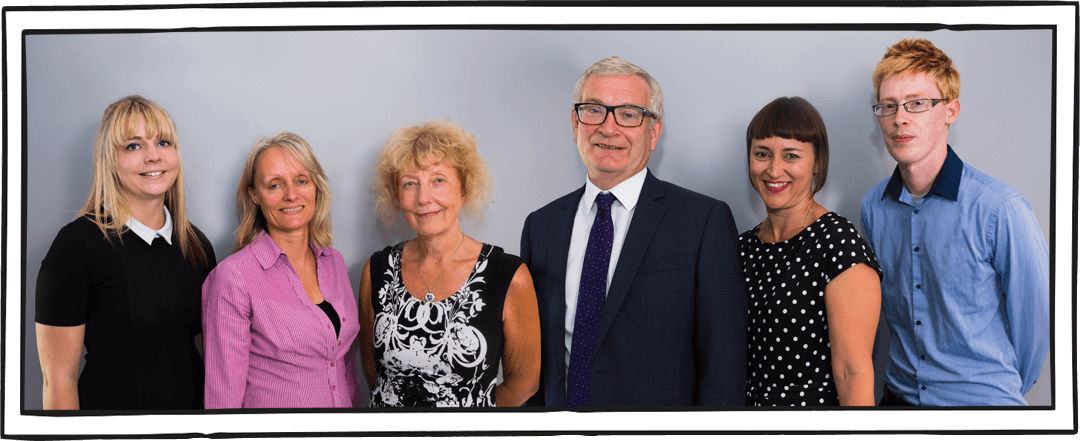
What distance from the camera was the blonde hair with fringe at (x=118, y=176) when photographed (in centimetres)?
300

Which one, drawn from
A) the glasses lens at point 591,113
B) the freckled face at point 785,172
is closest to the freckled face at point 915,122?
the freckled face at point 785,172

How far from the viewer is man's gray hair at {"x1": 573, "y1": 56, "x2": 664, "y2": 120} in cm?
303

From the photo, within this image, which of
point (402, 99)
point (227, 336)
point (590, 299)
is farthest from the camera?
point (402, 99)

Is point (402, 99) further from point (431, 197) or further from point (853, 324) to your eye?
point (853, 324)

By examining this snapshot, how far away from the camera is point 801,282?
293 cm

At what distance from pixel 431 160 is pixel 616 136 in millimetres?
747

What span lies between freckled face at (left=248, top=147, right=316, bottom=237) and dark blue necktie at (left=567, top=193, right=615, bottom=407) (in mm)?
1159

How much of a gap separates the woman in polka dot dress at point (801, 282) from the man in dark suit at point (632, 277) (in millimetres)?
103

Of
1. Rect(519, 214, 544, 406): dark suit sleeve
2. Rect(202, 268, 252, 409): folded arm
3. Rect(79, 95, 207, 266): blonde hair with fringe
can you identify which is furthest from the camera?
Rect(519, 214, 544, 406): dark suit sleeve

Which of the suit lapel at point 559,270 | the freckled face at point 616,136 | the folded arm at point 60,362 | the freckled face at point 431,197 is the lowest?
the folded arm at point 60,362

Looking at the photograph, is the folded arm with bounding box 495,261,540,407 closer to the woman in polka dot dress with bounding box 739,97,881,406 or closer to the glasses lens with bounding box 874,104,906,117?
the woman in polka dot dress with bounding box 739,97,881,406

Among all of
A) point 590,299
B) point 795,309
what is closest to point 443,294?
point 590,299

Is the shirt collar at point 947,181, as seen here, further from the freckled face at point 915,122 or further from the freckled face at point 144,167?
the freckled face at point 144,167

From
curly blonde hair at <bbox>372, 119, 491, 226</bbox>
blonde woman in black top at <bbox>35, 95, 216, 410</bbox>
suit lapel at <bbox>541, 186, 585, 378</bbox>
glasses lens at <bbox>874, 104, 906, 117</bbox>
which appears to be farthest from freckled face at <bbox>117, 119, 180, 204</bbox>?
glasses lens at <bbox>874, 104, 906, 117</bbox>
